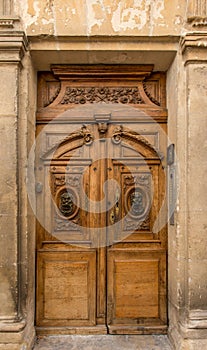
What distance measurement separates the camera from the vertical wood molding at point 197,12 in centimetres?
352

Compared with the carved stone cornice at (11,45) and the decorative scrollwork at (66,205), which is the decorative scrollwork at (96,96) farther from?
the decorative scrollwork at (66,205)

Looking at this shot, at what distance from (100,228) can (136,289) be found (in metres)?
0.73

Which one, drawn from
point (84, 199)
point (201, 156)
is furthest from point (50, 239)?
point (201, 156)

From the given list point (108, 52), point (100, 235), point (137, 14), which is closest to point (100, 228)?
point (100, 235)

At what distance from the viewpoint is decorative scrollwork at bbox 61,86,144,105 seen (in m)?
4.04

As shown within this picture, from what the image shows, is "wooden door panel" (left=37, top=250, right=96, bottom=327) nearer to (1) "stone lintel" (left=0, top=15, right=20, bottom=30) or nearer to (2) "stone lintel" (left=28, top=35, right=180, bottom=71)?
(2) "stone lintel" (left=28, top=35, right=180, bottom=71)

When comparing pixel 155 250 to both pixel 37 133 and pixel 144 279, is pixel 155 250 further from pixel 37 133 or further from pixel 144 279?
pixel 37 133

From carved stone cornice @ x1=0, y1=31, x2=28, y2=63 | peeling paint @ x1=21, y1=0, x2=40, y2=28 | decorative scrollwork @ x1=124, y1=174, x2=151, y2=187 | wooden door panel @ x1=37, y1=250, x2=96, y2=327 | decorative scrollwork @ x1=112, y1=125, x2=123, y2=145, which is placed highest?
peeling paint @ x1=21, y1=0, x2=40, y2=28

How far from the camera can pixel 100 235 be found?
3.98 metres

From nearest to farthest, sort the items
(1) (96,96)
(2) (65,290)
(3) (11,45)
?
(3) (11,45) → (2) (65,290) → (1) (96,96)

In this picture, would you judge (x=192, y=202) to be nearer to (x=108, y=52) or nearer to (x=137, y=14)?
(x=108, y=52)

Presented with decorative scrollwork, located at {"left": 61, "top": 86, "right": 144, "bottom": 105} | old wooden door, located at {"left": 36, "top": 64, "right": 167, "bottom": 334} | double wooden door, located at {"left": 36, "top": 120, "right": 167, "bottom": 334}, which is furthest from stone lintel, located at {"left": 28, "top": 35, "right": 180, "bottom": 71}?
double wooden door, located at {"left": 36, "top": 120, "right": 167, "bottom": 334}

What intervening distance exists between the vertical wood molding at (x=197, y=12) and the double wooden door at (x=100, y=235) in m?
1.21

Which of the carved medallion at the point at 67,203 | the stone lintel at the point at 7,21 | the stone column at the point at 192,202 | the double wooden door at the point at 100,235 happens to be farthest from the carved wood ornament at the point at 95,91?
the carved medallion at the point at 67,203
